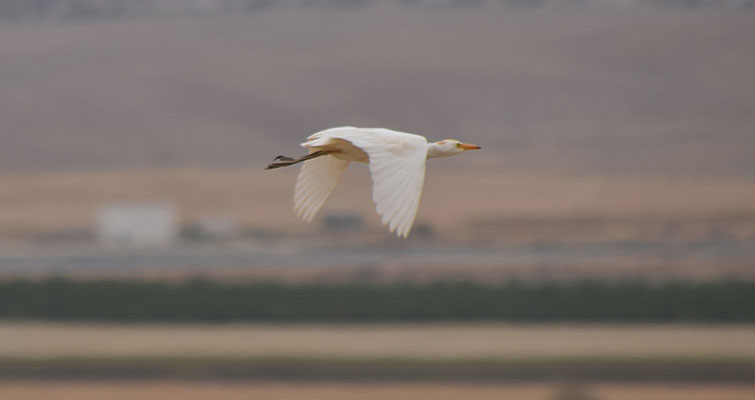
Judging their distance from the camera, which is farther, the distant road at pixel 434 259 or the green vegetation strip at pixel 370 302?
the distant road at pixel 434 259

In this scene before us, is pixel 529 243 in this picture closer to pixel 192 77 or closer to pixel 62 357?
pixel 62 357

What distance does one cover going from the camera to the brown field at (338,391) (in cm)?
2903

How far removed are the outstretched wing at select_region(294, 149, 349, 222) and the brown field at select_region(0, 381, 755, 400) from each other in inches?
797

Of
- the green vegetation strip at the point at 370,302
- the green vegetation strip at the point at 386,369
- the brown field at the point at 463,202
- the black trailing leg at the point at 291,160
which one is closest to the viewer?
the black trailing leg at the point at 291,160

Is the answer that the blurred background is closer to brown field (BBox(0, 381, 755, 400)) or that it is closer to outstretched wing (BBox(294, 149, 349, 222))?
brown field (BBox(0, 381, 755, 400))

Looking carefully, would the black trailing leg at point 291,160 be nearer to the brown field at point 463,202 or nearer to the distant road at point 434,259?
the distant road at point 434,259

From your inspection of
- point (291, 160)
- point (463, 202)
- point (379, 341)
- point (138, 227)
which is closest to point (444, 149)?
point (291, 160)

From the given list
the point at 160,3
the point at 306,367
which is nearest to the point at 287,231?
the point at 306,367

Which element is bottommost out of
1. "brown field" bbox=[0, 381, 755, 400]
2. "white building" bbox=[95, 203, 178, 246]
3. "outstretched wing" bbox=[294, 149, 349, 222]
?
"brown field" bbox=[0, 381, 755, 400]

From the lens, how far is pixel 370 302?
38969 mm

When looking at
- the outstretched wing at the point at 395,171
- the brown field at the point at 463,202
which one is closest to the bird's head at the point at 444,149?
the outstretched wing at the point at 395,171

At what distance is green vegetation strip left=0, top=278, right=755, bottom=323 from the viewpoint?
37.9 m

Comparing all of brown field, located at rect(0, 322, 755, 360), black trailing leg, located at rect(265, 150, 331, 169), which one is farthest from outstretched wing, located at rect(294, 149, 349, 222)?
brown field, located at rect(0, 322, 755, 360)

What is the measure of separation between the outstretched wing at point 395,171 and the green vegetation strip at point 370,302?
31441 millimetres
